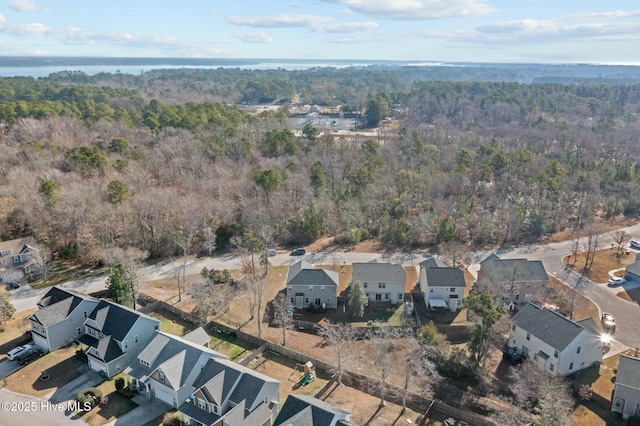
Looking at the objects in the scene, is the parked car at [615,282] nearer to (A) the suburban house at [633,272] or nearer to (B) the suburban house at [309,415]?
(A) the suburban house at [633,272]

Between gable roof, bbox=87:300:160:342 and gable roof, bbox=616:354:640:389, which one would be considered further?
gable roof, bbox=87:300:160:342

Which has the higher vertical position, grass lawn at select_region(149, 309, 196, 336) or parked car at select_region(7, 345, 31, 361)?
parked car at select_region(7, 345, 31, 361)

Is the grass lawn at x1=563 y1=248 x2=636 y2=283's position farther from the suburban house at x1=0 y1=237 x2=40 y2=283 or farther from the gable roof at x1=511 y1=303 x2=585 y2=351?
the suburban house at x1=0 y1=237 x2=40 y2=283

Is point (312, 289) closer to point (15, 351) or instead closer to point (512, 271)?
point (512, 271)

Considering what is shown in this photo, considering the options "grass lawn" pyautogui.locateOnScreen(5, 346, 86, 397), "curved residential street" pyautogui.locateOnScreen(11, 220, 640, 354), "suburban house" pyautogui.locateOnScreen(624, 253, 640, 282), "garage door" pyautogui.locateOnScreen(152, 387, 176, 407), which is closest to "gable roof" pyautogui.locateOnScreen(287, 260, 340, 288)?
"curved residential street" pyautogui.locateOnScreen(11, 220, 640, 354)

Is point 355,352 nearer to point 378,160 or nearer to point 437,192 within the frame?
point 437,192

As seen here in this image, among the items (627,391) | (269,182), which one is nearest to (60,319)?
(269,182)

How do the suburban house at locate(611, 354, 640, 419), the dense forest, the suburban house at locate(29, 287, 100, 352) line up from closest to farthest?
1. the suburban house at locate(611, 354, 640, 419)
2. the suburban house at locate(29, 287, 100, 352)
3. the dense forest
